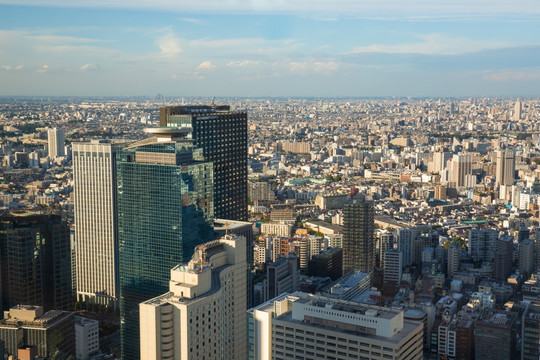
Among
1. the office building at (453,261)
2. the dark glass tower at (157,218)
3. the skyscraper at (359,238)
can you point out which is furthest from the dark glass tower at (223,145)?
the office building at (453,261)

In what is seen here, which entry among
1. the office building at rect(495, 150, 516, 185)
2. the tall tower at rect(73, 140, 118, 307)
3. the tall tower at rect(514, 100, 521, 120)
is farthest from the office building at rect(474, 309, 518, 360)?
the tall tower at rect(514, 100, 521, 120)

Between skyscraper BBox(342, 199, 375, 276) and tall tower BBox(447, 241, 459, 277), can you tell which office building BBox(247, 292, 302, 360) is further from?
tall tower BBox(447, 241, 459, 277)

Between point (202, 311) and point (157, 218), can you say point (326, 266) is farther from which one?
point (202, 311)

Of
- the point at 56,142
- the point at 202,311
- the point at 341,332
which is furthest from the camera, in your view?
the point at 56,142

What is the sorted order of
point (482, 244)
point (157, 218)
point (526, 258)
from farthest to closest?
1. point (482, 244)
2. point (526, 258)
3. point (157, 218)

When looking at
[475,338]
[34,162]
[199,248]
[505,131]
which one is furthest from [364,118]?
[199,248]

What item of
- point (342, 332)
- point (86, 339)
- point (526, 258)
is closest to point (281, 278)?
point (86, 339)

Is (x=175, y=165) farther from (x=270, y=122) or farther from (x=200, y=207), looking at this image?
(x=270, y=122)
